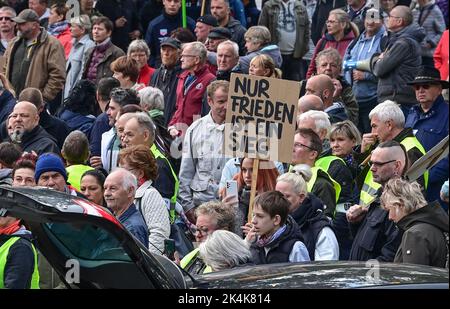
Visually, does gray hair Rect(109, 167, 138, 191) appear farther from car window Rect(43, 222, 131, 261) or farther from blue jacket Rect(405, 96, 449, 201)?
car window Rect(43, 222, 131, 261)

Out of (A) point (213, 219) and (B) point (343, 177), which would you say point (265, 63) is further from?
(A) point (213, 219)

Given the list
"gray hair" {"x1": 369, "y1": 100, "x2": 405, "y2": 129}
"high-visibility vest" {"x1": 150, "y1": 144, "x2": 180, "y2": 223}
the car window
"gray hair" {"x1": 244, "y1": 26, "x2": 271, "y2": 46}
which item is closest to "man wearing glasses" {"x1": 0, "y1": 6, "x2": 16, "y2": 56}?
"gray hair" {"x1": 244, "y1": 26, "x2": 271, "y2": 46}

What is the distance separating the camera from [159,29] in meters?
17.7

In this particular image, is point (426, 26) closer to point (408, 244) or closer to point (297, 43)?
point (297, 43)

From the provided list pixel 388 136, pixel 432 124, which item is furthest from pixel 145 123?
pixel 432 124

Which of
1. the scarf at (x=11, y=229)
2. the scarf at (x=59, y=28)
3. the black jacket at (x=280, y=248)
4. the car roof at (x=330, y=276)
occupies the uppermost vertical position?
the scarf at (x=59, y=28)

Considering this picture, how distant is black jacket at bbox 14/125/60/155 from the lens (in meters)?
12.4

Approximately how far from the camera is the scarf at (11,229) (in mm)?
7812

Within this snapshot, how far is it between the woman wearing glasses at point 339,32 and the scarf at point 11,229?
8.25 meters

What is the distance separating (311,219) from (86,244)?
139 inches

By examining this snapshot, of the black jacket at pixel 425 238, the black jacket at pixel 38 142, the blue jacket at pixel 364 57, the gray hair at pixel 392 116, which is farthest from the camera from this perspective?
the blue jacket at pixel 364 57

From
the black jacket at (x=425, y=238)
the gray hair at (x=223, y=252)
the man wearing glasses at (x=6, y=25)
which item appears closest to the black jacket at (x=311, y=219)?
the black jacket at (x=425, y=238)

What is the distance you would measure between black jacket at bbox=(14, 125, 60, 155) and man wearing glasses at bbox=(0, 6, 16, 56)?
5.36 m

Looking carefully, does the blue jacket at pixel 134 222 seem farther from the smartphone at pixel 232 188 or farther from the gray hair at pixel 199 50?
the gray hair at pixel 199 50
